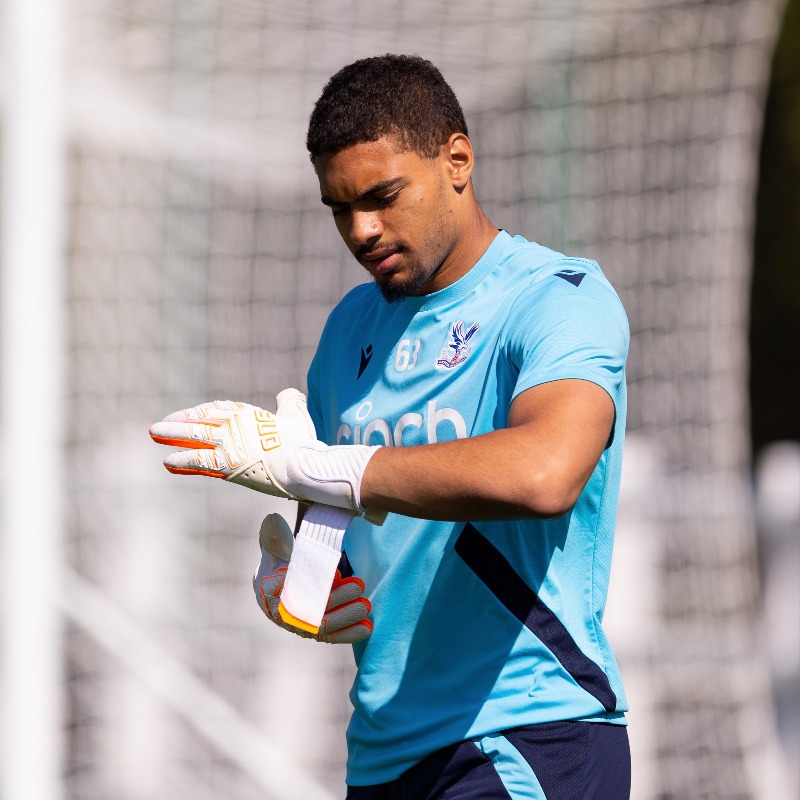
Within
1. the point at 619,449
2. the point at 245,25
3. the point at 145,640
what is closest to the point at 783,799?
the point at 145,640

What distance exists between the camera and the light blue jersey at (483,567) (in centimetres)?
236

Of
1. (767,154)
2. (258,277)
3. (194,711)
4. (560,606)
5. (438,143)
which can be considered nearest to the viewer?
(560,606)

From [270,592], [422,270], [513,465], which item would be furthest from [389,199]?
[270,592]

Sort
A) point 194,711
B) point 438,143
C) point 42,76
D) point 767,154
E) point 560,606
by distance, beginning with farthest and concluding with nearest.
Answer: point 767,154
point 194,711
point 42,76
point 438,143
point 560,606

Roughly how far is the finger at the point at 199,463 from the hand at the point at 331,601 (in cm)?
30

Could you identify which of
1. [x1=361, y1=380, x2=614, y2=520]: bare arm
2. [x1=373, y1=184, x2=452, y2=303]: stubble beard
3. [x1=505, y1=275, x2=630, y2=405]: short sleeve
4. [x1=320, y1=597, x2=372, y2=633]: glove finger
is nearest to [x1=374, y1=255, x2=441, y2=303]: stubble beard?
[x1=373, y1=184, x2=452, y2=303]: stubble beard

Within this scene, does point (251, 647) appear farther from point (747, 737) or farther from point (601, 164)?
point (601, 164)

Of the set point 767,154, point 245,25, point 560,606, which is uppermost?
point 767,154

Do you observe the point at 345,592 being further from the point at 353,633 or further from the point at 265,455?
the point at 265,455

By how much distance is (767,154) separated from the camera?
576 inches

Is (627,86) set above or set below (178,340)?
above

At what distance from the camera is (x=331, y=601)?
96.3 inches

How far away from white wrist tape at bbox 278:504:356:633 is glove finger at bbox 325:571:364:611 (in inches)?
5.9

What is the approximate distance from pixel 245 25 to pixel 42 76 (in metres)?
1.20
